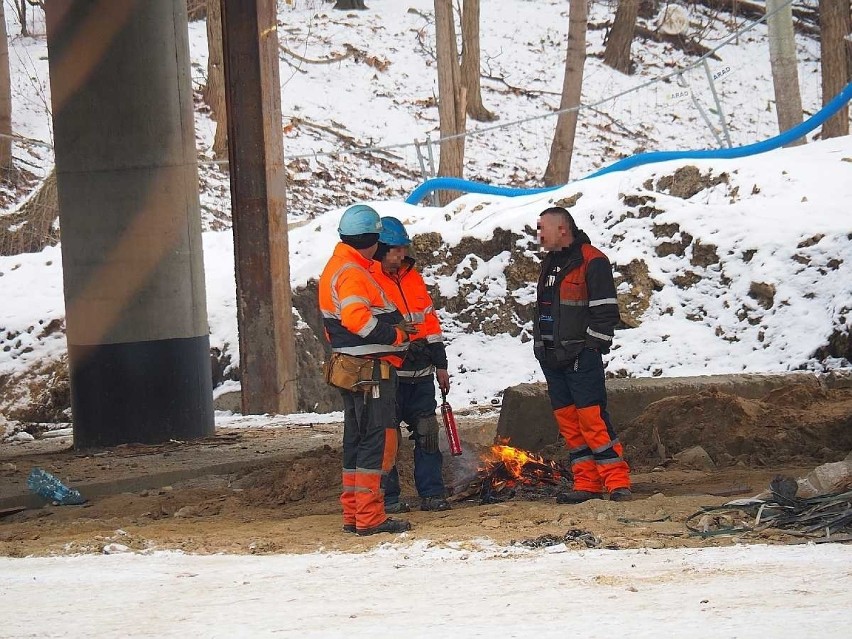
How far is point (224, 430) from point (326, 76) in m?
20.9

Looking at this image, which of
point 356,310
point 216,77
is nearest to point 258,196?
point 356,310

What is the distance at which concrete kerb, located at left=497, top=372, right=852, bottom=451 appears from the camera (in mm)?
9750

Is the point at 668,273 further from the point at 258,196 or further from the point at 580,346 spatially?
the point at 580,346

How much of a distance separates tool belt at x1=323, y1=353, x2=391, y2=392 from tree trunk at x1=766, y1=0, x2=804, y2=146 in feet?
41.4

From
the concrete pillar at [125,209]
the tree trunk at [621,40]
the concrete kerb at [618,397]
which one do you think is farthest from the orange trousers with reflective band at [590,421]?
the tree trunk at [621,40]

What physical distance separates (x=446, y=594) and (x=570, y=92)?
58.5 feet

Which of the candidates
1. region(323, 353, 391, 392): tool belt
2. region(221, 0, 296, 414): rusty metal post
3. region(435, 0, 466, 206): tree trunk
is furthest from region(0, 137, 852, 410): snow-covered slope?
region(323, 353, 391, 392): tool belt

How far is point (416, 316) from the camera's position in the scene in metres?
7.82

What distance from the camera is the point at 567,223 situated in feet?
25.7

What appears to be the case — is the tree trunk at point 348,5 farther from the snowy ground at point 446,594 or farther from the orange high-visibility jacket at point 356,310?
→ the snowy ground at point 446,594

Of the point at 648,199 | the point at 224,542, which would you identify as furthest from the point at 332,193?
the point at 224,542

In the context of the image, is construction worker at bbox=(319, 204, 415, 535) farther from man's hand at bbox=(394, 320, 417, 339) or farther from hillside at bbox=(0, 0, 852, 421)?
hillside at bbox=(0, 0, 852, 421)

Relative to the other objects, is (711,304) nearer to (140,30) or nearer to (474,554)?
(140,30)

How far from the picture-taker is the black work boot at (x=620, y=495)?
7.70 m
